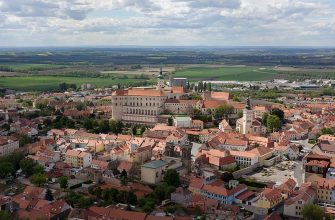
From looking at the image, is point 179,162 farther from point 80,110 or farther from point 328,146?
point 80,110

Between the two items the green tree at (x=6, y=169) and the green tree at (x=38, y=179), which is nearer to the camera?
the green tree at (x=38, y=179)

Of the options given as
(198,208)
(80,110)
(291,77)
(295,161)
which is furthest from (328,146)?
(291,77)

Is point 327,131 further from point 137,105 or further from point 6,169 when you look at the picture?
point 6,169

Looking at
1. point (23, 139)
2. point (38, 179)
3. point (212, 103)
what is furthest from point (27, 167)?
point (212, 103)

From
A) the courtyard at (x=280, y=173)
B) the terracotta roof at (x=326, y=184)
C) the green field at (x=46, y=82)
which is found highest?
the terracotta roof at (x=326, y=184)

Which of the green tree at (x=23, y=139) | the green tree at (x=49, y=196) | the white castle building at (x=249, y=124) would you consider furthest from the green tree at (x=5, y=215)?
the white castle building at (x=249, y=124)

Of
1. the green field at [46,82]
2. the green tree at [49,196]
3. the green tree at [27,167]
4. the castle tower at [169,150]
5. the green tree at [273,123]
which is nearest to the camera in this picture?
the green tree at [49,196]

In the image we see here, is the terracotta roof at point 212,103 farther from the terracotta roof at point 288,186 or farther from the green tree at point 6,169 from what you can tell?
the green tree at point 6,169
